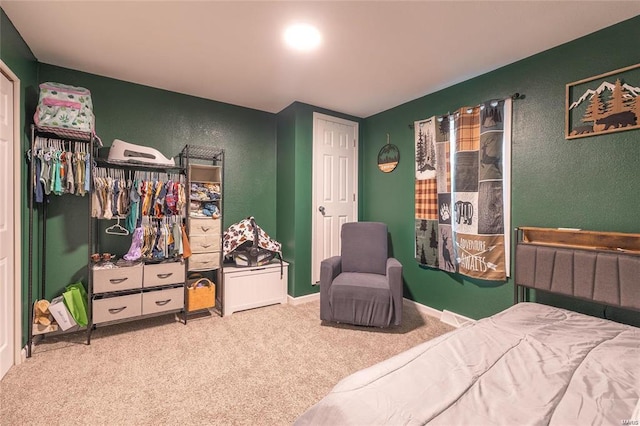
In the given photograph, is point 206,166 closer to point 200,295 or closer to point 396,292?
point 200,295

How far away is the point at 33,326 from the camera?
2.27m

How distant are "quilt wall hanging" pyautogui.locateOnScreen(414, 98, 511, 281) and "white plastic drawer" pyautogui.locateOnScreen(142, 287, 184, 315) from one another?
102 inches

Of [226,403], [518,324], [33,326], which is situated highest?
[518,324]

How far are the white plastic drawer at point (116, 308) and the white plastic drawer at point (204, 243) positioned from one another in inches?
25.4

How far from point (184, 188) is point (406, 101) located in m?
2.75

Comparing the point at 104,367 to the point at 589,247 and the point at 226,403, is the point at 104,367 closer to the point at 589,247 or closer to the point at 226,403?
the point at 226,403

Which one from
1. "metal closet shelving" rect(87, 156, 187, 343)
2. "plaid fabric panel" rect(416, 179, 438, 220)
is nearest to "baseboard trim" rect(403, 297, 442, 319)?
"plaid fabric panel" rect(416, 179, 438, 220)

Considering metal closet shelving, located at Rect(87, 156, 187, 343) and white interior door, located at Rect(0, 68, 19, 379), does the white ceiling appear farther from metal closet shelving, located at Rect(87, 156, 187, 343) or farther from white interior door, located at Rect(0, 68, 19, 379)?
metal closet shelving, located at Rect(87, 156, 187, 343)

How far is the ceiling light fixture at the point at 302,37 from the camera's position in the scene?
6.61 ft

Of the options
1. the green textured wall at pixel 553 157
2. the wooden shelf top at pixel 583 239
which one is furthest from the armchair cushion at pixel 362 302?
the wooden shelf top at pixel 583 239

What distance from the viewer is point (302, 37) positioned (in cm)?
212

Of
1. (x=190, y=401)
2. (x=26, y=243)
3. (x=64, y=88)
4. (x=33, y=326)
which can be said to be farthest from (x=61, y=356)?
(x=64, y=88)

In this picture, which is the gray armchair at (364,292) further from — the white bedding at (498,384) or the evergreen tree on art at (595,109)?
the evergreen tree on art at (595,109)

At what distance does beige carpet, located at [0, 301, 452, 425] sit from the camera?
1.60m
